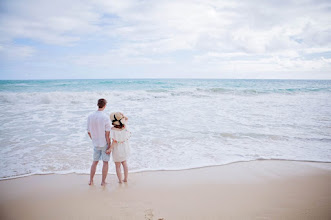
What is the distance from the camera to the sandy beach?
2.99 metres

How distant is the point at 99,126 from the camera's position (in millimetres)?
3703

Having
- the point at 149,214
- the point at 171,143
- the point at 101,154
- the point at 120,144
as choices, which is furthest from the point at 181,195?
the point at 171,143

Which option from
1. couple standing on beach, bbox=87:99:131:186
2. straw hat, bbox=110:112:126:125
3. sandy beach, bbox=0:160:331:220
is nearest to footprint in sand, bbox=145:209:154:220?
sandy beach, bbox=0:160:331:220

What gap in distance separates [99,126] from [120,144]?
536 mm

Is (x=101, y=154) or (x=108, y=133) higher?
(x=108, y=133)

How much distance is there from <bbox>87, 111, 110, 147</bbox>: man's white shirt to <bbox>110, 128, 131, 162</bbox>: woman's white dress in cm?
17

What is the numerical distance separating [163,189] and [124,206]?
32.2 inches

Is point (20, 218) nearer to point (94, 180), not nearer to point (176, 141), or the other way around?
point (94, 180)

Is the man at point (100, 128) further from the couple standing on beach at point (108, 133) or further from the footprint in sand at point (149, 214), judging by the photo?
the footprint in sand at point (149, 214)

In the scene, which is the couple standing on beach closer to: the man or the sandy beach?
the man

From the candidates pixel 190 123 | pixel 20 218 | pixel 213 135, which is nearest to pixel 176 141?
pixel 213 135

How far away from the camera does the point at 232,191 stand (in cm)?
360

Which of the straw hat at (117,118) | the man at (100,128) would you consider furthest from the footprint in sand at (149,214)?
the straw hat at (117,118)

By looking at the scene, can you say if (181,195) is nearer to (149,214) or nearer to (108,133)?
(149,214)
